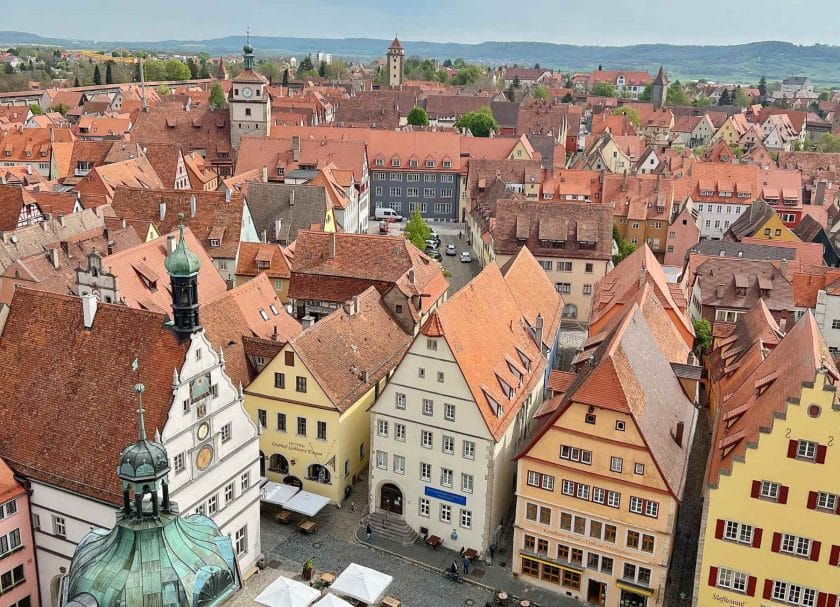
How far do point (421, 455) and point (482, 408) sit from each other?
4.70 m

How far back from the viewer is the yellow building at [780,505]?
111 feet

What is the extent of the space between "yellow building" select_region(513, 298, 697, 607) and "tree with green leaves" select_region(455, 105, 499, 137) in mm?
→ 115555

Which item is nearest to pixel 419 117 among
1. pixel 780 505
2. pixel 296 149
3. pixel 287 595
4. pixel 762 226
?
pixel 296 149

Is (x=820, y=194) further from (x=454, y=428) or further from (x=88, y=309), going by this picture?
(x=88, y=309)

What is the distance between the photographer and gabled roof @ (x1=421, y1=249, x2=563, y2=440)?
42.3 metres

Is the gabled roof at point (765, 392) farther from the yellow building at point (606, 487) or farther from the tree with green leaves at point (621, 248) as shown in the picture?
the tree with green leaves at point (621, 248)

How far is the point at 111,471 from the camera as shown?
113ft

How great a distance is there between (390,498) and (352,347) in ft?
30.1

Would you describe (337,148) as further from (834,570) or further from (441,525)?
(834,570)

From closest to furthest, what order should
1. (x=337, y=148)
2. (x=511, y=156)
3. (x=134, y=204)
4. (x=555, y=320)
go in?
(x=555, y=320), (x=134, y=204), (x=337, y=148), (x=511, y=156)

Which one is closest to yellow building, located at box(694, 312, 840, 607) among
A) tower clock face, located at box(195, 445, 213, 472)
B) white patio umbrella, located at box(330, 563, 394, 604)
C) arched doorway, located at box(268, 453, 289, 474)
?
white patio umbrella, located at box(330, 563, 394, 604)

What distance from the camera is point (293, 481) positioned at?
1900 inches

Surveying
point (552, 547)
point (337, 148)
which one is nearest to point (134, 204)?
point (337, 148)

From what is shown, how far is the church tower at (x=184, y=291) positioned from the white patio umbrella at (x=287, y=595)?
11968mm
